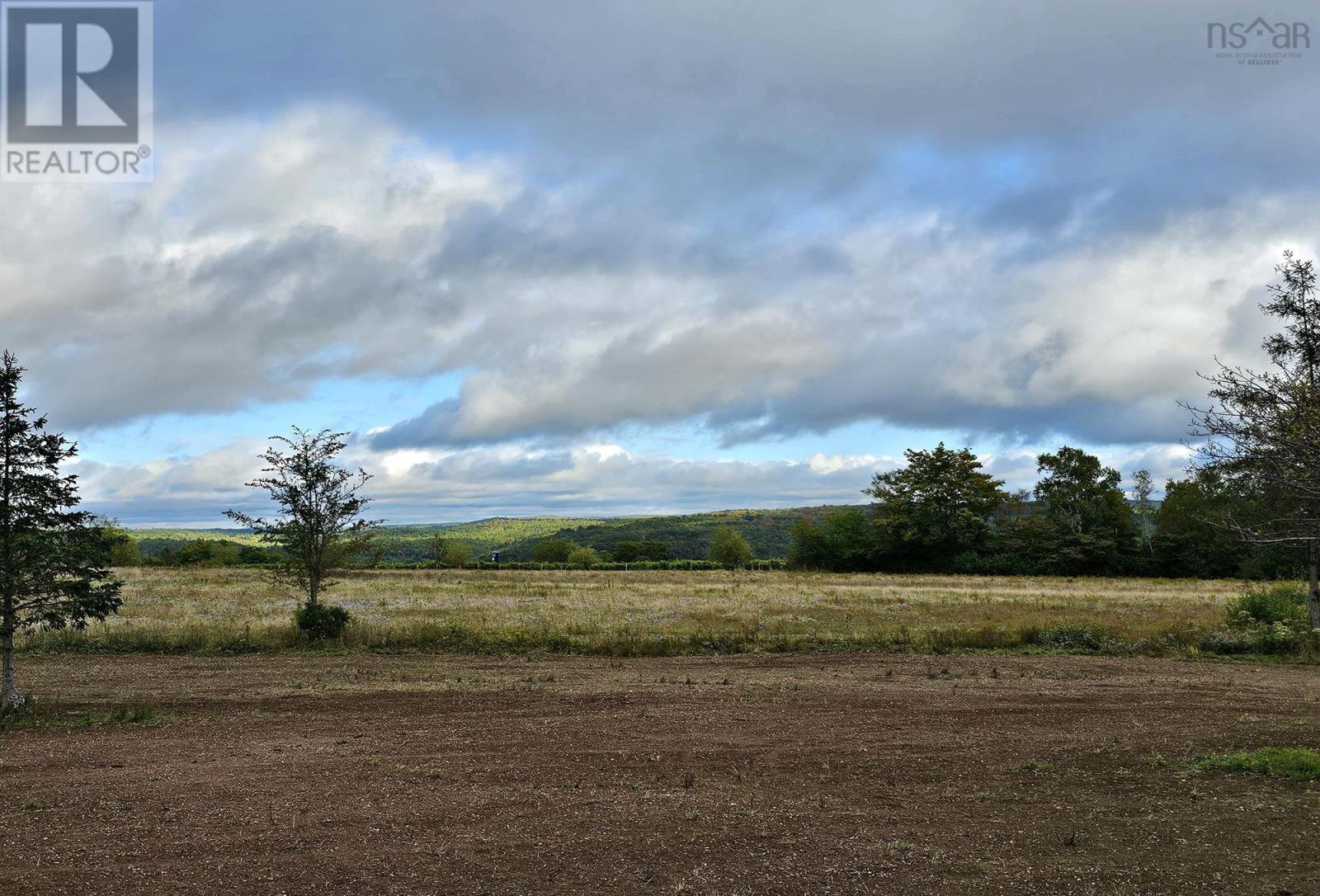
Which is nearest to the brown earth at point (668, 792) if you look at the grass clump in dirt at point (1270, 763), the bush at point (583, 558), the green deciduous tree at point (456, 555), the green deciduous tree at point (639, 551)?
the grass clump in dirt at point (1270, 763)

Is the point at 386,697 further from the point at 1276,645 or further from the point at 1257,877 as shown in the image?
the point at 1276,645

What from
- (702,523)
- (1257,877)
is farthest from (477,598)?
(702,523)

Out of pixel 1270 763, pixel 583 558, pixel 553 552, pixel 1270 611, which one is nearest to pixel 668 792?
pixel 1270 763

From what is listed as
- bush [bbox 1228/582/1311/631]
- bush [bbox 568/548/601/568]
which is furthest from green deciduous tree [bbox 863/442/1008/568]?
bush [bbox 1228/582/1311/631]

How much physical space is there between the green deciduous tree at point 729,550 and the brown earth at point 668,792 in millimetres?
72352

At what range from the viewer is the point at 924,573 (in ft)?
222

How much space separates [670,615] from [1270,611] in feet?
55.7

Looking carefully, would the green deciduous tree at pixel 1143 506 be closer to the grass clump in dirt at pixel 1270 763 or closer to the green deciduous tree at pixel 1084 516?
the green deciduous tree at pixel 1084 516

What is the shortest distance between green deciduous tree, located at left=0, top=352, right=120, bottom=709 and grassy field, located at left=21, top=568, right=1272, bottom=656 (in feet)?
23.1

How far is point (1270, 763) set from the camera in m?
8.91

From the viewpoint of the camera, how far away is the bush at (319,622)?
20.0 metres

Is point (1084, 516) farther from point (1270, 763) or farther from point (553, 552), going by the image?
point (1270, 763)

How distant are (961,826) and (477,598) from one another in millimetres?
31873

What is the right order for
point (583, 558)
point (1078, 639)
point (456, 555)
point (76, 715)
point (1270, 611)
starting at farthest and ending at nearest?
point (583, 558), point (456, 555), point (1270, 611), point (1078, 639), point (76, 715)
